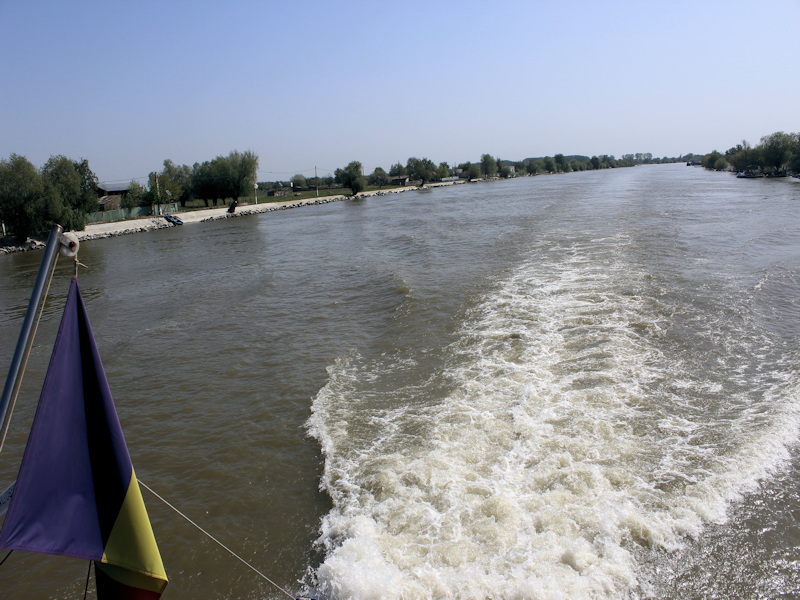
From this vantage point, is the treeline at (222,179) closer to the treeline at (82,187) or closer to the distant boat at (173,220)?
the treeline at (82,187)

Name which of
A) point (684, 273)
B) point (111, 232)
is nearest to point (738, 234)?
point (684, 273)

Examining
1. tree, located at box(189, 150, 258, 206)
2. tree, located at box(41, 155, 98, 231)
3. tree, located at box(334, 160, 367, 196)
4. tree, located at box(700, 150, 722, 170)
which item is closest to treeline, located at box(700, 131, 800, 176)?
tree, located at box(700, 150, 722, 170)

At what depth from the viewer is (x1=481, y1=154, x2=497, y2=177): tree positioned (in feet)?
602

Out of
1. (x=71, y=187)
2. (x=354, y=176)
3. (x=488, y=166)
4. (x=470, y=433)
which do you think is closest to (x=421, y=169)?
(x=488, y=166)

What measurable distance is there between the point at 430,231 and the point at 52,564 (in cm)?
3018

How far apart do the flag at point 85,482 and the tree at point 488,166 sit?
191 metres

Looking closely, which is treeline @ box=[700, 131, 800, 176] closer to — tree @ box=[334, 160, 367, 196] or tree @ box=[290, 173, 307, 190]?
tree @ box=[334, 160, 367, 196]

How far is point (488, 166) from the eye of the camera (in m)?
184

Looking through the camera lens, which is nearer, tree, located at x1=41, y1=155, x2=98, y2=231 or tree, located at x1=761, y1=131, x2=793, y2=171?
A: tree, located at x1=41, y1=155, x2=98, y2=231

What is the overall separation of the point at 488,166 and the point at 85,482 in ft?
634

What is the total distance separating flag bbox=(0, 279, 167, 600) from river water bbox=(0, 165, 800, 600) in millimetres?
2104

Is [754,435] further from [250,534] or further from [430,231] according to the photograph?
[430,231]

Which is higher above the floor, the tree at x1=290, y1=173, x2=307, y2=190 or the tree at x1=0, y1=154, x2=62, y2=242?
the tree at x1=290, y1=173, x2=307, y2=190

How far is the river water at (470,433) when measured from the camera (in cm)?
457
